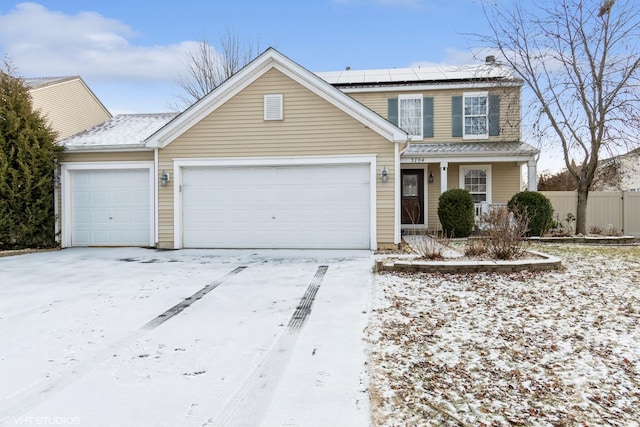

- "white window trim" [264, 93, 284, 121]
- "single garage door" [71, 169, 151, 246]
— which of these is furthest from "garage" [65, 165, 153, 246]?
"white window trim" [264, 93, 284, 121]

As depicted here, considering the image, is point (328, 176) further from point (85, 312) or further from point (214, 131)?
point (85, 312)

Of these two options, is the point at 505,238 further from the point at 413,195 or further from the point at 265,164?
the point at 413,195

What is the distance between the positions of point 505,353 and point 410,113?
12.8 metres

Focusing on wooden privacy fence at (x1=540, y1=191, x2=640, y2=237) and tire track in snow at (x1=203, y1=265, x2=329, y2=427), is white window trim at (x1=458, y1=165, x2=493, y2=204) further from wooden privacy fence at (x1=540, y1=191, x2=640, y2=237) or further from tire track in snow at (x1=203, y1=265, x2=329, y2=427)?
tire track in snow at (x1=203, y1=265, x2=329, y2=427)

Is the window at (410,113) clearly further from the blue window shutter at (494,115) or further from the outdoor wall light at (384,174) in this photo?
the outdoor wall light at (384,174)

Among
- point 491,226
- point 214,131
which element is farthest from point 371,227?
point 214,131

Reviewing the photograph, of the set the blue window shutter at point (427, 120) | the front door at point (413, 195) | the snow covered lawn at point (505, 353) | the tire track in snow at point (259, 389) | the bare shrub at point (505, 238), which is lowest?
the tire track in snow at point (259, 389)

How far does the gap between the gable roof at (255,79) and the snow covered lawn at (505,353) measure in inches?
194

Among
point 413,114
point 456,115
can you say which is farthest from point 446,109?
point 413,114

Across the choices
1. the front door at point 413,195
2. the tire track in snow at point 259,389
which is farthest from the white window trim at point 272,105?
the tire track in snow at point 259,389

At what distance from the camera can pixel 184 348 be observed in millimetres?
3953

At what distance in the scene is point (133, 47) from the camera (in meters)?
21.0

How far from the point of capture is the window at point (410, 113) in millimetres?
15273

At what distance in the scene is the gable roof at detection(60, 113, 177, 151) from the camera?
1127 centimetres
